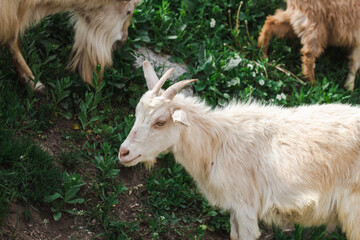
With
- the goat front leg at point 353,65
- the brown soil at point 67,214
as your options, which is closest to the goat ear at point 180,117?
the brown soil at point 67,214

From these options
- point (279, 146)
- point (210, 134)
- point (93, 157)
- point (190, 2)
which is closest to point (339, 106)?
point (279, 146)

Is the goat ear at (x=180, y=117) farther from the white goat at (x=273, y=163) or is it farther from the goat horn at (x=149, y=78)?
the goat horn at (x=149, y=78)

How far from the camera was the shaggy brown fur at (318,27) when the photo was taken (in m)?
6.43

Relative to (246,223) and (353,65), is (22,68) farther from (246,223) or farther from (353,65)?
(353,65)

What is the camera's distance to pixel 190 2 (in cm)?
688

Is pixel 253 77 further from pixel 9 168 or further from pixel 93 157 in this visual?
pixel 9 168

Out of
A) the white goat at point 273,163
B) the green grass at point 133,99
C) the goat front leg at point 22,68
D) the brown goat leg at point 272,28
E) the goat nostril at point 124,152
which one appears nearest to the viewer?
the goat nostril at point 124,152

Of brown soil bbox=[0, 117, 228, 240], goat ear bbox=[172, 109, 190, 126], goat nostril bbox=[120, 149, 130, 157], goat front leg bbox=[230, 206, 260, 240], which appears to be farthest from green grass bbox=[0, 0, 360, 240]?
goat ear bbox=[172, 109, 190, 126]

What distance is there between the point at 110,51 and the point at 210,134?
1.86 m

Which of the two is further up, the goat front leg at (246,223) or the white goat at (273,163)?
the white goat at (273,163)

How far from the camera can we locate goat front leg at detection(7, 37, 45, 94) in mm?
5320

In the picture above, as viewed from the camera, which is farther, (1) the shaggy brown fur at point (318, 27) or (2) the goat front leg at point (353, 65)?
(2) the goat front leg at point (353, 65)

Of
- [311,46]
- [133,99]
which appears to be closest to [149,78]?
[133,99]

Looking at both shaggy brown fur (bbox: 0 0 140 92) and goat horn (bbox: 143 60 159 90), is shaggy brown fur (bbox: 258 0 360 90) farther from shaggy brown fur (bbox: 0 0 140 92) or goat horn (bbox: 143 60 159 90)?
goat horn (bbox: 143 60 159 90)
